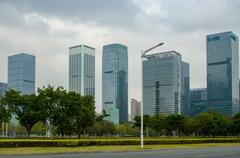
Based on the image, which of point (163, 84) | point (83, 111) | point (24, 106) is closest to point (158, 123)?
point (83, 111)

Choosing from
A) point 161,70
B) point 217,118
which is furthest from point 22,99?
point 161,70

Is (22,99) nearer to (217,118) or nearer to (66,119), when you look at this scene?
(66,119)

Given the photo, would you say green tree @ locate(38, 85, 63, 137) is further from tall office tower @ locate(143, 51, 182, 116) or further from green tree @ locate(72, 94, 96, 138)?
tall office tower @ locate(143, 51, 182, 116)

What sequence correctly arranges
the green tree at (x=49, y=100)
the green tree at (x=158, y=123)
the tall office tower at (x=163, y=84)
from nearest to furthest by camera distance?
the green tree at (x=49, y=100)
the green tree at (x=158, y=123)
the tall office tower at (x=163, y=84)

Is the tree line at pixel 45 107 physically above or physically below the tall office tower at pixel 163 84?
below

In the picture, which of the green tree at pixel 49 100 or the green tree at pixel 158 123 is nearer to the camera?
the green tree at pixel 49 100

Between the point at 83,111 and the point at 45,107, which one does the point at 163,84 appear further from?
the point at 45,107

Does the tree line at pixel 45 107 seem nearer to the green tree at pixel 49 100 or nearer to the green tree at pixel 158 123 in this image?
the green tree at pixel 49 100

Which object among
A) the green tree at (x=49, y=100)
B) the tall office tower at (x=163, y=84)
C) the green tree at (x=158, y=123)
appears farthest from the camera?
the tall office tower at (x=163, y=84)

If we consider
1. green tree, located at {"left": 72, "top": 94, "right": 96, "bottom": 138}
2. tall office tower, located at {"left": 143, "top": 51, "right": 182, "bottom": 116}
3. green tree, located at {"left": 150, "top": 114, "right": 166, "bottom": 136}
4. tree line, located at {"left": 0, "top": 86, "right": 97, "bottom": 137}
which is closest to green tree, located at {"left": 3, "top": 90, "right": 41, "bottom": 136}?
tree line, located at {"left": 0, "top": 86, "right": 97, "bottom": 137}

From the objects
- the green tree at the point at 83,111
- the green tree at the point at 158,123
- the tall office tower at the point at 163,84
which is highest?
the tall office tower at the point at 163,84

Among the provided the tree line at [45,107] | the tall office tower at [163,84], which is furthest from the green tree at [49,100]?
the tall office tower at [163,84]

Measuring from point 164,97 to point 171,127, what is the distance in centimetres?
9157

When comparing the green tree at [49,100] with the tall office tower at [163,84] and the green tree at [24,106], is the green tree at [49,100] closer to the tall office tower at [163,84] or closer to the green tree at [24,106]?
the green tree at [24,106]
